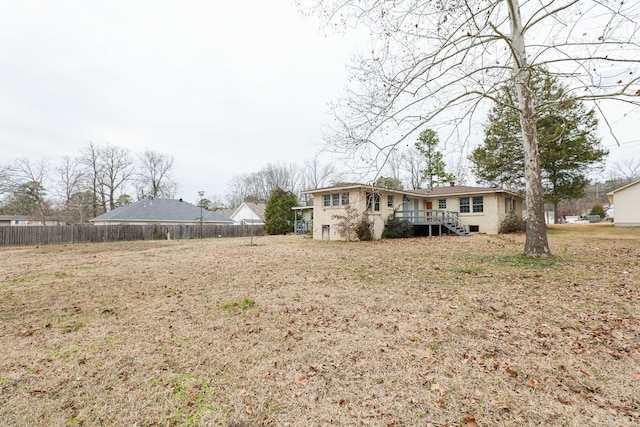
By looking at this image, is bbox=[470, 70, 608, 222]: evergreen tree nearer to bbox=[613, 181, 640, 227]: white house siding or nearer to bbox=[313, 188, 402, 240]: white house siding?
bbox=[613, 181, 640, 227]: white house siding

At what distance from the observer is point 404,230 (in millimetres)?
18594

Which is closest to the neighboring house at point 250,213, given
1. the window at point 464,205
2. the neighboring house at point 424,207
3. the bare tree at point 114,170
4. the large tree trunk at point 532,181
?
the bare tree at point 114,170

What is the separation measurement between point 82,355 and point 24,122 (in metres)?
28.6

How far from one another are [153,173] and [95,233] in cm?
2283

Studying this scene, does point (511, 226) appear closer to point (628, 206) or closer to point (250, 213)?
point (628, 206)

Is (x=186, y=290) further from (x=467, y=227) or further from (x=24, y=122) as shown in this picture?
(x=24, y=122)

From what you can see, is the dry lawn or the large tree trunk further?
the large tree trunk

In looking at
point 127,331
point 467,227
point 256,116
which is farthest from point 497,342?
point 256,116

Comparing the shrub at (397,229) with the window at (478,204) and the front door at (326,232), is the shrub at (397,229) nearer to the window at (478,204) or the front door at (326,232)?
the front door at (326,232)

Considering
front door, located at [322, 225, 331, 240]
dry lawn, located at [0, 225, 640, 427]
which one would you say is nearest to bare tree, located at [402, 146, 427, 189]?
front door, located at [322, 225, 331, 240]

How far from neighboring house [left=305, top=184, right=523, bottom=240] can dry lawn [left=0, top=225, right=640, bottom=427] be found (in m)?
12.0

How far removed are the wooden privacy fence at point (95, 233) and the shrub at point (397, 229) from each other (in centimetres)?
1061

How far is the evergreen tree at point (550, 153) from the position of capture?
20.7 metres

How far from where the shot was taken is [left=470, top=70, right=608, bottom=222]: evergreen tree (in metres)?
20.7
